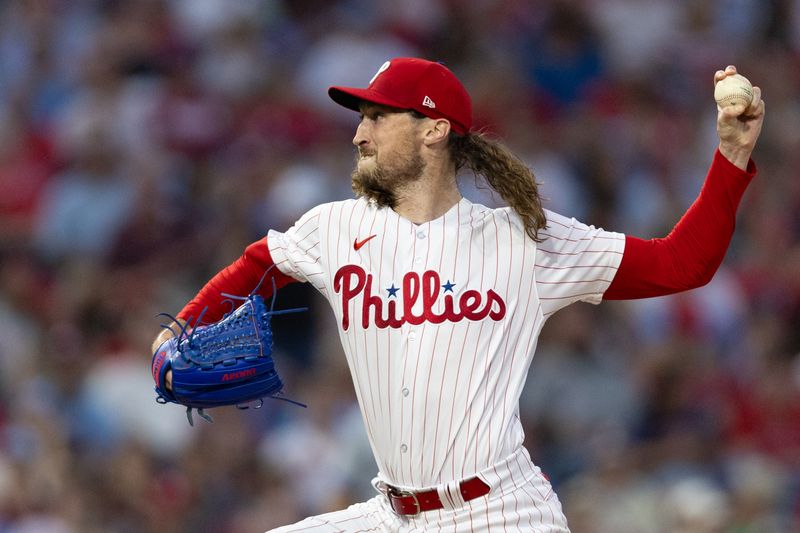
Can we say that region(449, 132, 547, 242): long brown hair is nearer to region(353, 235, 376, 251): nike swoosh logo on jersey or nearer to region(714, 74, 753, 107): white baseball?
region(353, 235, 376, 251): nike swoosh logo on jersey

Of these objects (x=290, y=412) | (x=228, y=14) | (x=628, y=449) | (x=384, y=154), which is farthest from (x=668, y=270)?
(x=228, y=14)

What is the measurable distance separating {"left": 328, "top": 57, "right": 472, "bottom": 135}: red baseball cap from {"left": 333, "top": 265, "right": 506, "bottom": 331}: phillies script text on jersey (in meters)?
0.46

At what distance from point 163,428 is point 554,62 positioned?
130 inches

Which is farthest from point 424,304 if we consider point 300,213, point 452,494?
point 300,213

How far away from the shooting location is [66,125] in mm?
7754

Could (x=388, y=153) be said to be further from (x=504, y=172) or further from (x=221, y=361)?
(x=221, y=361)

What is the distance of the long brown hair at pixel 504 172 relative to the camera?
354cm

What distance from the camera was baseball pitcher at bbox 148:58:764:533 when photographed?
3410 mm

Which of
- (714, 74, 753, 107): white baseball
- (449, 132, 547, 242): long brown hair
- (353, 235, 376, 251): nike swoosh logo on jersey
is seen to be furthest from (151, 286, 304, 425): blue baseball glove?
(714, 74, 753, 107): white baseball

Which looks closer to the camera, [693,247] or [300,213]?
[693,247]

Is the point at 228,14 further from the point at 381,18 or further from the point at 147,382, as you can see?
the point at 147,382

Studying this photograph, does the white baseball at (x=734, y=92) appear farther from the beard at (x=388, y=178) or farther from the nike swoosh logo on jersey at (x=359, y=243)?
the nike swoosh logo on jersey at (x=359, y=243)

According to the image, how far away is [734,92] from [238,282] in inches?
56.4

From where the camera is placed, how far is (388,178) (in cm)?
363
